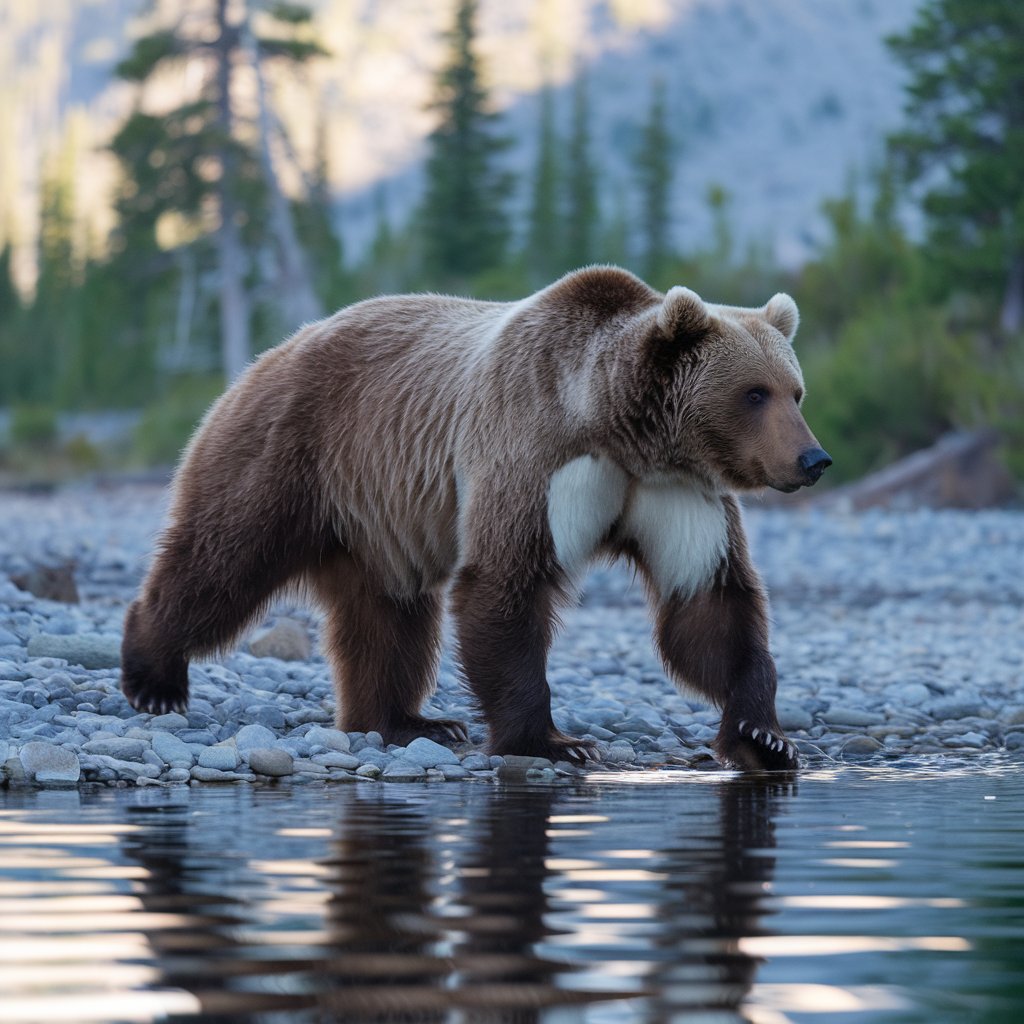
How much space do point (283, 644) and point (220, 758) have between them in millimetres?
2542

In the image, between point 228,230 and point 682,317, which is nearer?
point 682,317

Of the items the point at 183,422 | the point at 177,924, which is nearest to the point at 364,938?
the point at 177,924

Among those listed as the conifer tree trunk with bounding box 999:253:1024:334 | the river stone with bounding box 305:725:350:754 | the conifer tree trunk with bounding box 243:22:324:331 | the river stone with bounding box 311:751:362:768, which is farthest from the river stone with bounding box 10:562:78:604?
the conifer tree trunk with bounding box 243:22:324:331

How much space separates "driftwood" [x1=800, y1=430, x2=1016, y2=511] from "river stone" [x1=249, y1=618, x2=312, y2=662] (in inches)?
413

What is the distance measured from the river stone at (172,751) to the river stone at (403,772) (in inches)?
20.9

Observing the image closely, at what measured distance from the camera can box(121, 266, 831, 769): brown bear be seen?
5027mm

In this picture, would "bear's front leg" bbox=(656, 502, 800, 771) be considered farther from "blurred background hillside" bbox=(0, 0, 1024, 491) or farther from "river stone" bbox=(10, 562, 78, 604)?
"blurred background hillside" bbox=(0, 0, 1024, 491)

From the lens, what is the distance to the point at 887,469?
18781 mm

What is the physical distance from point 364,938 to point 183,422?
27.7 m

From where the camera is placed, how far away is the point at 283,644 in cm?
744

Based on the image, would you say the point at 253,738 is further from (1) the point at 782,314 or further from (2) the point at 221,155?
(2) the point at 221,155

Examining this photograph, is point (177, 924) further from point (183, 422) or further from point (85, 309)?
point (85, 309)

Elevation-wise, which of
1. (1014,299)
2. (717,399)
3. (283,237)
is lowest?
(717,399)

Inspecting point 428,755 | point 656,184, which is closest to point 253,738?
point 428,755
